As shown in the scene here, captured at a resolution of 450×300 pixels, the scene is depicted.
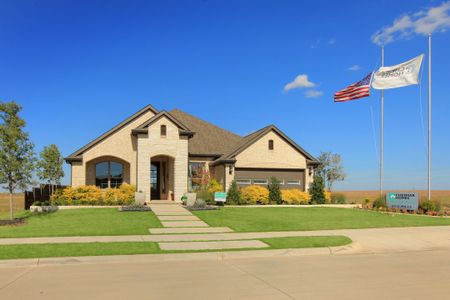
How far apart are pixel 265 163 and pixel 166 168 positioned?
7.19 metres

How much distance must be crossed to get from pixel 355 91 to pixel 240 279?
23.2 metres

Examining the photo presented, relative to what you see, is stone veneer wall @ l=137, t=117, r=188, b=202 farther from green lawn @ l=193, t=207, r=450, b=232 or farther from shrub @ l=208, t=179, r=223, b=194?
green lawn @ l=193, t=207, r=450, b=232

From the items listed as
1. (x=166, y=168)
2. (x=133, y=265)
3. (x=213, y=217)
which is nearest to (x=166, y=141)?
(x=166, y=168)

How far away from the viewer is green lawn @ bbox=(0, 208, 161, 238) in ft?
49.8

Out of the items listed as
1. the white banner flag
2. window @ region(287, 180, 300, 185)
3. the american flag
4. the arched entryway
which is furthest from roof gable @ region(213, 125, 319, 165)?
the white banner flag

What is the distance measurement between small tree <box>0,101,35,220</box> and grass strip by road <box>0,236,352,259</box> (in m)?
6.61

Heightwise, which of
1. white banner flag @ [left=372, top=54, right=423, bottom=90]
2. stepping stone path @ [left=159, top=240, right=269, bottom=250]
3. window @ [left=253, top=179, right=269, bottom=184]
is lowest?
stepping stone path @ [left=159, top=240, right=269, bottom=250]

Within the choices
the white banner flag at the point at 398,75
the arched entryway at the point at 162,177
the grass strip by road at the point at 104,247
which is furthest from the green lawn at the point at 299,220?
the white banner flag at the point at 398,75

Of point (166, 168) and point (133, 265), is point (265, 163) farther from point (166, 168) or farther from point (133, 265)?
point (133, 265)

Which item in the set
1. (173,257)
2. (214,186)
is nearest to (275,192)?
(214,186)

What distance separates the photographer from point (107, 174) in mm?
30719

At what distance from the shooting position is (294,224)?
18.2 meters

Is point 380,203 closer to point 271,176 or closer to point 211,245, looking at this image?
point 271,176

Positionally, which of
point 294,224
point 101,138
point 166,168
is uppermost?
point 101,138
